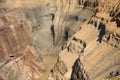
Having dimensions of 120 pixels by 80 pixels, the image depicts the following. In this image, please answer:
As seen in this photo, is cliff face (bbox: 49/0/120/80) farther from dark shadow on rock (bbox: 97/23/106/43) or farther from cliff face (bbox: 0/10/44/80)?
cliff face (bbox: 0/10/44/80)

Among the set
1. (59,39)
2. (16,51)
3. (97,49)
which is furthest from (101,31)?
(16,51)

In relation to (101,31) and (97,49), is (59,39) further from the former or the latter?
(97,49)

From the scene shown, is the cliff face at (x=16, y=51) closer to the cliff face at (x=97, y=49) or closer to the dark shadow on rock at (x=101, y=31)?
the cliff face at (x=97, y=49)

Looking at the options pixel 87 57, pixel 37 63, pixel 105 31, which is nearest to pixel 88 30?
pixel 105 31

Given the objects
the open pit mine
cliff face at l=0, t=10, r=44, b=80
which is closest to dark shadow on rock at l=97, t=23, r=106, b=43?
the open pit mine

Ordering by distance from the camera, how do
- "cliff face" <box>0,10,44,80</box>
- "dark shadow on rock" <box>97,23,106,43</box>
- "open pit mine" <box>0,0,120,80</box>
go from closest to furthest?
1. "open pit mine" <box>0,0,120,80</box>
2. "dark shadow on rock" <box>97,23,106,43</box>
3. "cliff face" <box>0,10,44,80</box>

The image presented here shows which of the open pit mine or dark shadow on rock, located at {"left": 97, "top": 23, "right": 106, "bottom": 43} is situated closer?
the open pit mine

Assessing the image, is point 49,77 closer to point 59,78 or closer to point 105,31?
point 59,78

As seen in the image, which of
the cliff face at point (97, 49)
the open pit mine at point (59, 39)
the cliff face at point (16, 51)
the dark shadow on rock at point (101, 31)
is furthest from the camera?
the cliff face at point (16, 51)

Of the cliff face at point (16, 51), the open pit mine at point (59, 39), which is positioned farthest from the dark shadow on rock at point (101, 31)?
the cliff face at point (16, 51)
